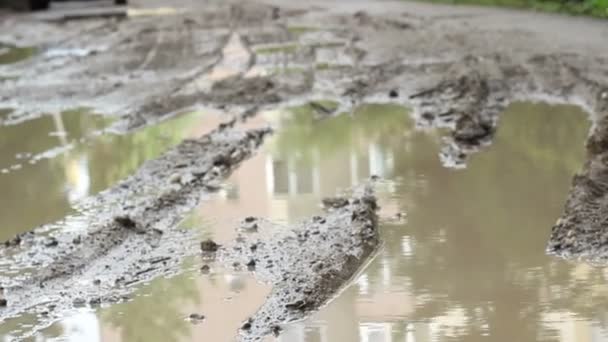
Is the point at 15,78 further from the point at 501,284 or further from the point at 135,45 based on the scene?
the point at 501,284

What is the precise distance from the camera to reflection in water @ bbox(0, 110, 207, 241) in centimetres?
723

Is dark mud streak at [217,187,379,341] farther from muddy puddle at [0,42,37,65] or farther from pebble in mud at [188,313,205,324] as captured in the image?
muddy puddle at [0,42,37,65]

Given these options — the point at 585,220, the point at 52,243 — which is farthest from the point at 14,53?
the point at 585,220

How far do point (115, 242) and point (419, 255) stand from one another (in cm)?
207

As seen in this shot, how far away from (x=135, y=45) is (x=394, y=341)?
39.7 ft

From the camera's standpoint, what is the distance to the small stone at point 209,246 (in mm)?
5969

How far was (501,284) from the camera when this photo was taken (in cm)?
526

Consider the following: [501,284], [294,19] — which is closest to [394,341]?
[501,284]

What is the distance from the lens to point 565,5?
615 inches

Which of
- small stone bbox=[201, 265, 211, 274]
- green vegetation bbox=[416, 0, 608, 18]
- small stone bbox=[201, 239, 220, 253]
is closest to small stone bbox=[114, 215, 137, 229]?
small stone bbox=[201, 239, 220, 253]

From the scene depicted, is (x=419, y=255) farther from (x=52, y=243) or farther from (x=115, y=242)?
(x=52, y=243)

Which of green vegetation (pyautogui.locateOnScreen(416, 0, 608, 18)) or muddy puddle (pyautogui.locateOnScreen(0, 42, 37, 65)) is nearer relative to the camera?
green vegetation (pyautogui.locateOnScreen(416, 0, 608, 18))

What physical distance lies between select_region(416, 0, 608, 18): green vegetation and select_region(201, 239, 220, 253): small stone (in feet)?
33.7

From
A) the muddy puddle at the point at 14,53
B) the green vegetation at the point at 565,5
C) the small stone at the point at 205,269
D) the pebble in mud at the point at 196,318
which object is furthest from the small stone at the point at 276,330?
the muddy puddle at the point at 14,53
